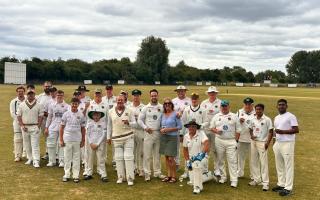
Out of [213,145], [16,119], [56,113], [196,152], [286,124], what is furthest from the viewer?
[16,119]

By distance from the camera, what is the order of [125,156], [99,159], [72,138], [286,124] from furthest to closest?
[99,159] < [72,138] < [125,156] < [286,124]

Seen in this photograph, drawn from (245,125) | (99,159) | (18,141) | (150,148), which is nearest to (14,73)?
(18,141)

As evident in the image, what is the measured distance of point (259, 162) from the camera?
9359 millimetres

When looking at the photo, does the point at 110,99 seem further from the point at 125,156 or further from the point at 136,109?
the point at 125,156

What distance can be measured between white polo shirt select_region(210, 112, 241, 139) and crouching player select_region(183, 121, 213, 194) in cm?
52

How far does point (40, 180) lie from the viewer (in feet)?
31.2

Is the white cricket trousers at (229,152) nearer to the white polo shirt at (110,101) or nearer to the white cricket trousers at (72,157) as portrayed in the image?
the white polo shirt at (110,101)

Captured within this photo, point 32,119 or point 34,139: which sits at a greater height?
point 32,119

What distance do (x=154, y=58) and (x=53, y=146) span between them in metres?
91.9

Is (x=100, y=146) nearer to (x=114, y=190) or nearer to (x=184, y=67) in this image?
(x=114, y=190)

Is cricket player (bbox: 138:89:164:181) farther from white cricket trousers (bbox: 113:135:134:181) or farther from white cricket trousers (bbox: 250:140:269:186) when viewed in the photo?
white cricket trousers (bbox: 250:140:269:186)

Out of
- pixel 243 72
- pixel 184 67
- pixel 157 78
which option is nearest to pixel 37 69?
pixel 157 78

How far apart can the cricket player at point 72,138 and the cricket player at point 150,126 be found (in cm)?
152

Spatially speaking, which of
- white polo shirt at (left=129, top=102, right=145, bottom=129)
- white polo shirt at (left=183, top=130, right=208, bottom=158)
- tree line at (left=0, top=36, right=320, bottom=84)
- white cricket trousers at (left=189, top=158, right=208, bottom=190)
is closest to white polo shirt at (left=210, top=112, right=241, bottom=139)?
white polo shirt at (left=183, top=130, right=208, bottom=158)
